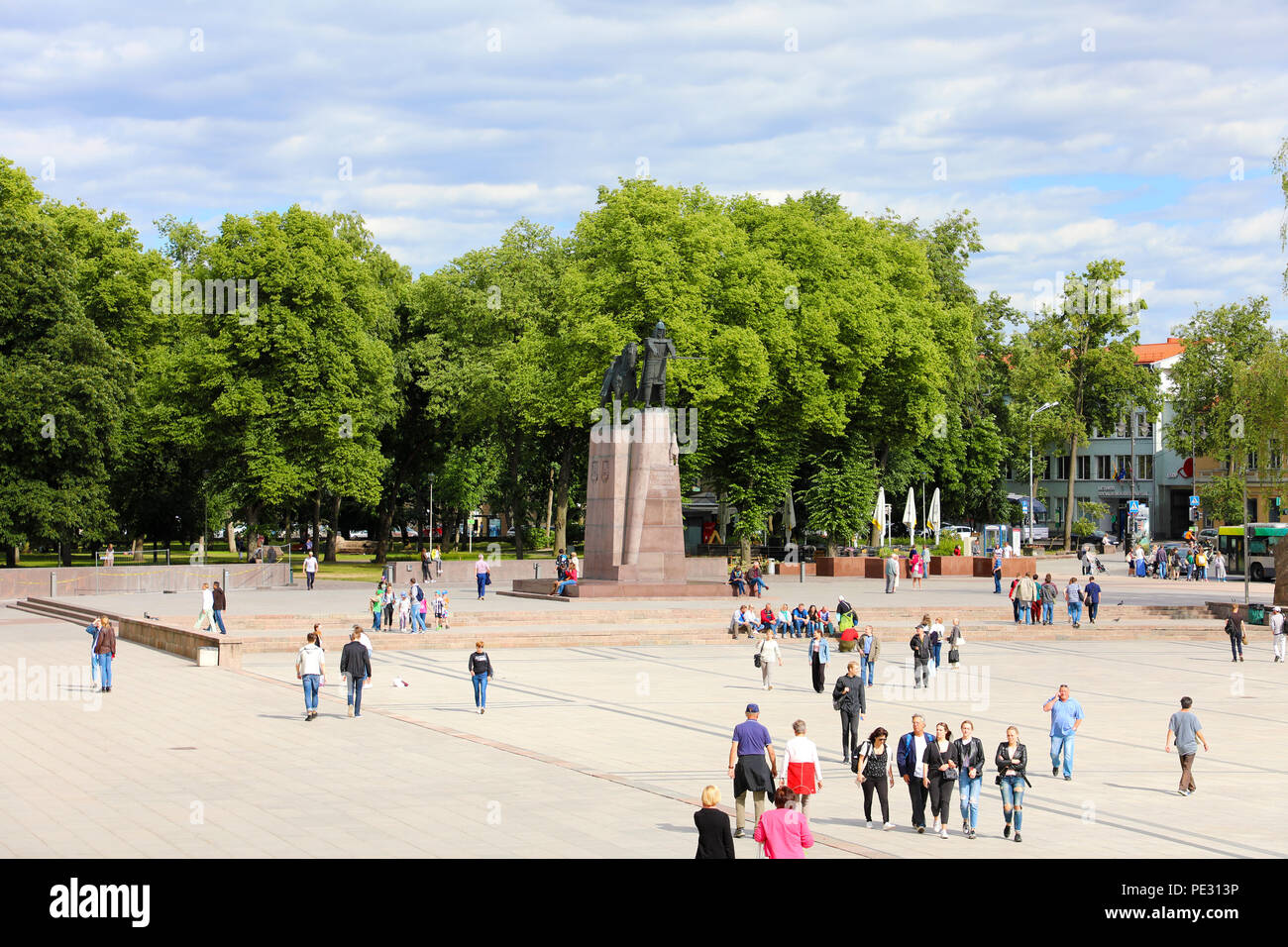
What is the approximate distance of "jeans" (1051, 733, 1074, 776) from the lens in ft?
55.6

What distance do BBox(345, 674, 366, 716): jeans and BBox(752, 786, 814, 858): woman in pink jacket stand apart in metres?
11.5

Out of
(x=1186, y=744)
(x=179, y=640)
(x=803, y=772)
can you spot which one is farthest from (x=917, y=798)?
Answer: (x=179, y=640)

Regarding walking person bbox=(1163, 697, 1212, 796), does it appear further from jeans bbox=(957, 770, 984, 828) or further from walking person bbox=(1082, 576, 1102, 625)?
walking person bbox=(1082, 576, 1102, 625)

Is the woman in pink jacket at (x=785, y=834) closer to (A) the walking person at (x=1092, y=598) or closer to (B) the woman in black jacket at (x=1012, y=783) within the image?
(B) the woman in black jacket at (x=1012, y=783)

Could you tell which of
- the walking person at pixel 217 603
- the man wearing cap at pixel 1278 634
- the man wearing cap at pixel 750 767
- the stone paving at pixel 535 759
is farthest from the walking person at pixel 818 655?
the man wearing cap at pixel 1278 634

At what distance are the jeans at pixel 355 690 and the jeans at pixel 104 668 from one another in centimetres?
463

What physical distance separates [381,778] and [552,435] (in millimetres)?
49545

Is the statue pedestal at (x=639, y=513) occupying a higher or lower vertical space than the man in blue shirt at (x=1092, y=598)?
higher

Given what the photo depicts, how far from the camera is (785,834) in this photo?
10469 millimetres

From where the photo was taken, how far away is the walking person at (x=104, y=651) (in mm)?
22781

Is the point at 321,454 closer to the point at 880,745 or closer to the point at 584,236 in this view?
the point at 584,236

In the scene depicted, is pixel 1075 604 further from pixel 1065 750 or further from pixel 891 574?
pixel 1065 750

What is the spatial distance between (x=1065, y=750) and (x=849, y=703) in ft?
8.67

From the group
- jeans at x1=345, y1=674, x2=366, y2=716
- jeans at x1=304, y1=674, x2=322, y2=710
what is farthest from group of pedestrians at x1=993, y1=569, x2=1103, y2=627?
jeans at x1=304, y1=674, x2=322, y2=710
